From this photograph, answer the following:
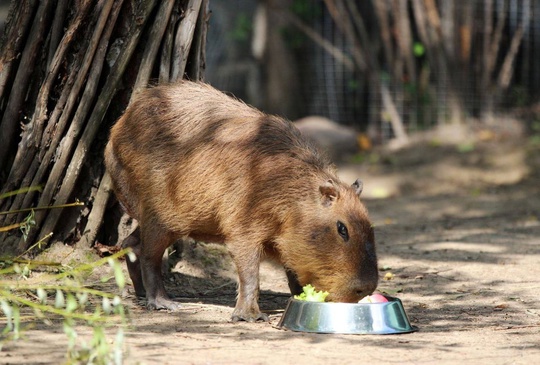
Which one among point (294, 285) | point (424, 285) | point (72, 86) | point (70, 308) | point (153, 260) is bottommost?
point (424, 285)

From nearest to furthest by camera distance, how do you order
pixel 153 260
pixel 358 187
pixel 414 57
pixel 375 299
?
pixel 375 299
pixel 358 187
pixel 153 260
pixel 414 57

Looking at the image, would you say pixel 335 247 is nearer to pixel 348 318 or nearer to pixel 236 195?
pixel 348 318

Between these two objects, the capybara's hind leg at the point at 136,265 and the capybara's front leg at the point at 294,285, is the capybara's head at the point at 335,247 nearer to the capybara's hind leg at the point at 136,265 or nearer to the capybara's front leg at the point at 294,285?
the capybara's front leg at the point at 294,285

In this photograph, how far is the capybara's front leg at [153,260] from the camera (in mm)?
5441

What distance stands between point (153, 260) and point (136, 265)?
0.32 metres

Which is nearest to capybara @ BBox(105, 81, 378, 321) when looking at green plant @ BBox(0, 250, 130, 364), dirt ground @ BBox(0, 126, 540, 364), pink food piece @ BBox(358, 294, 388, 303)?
pink food piece @ BBox(358, 294, 388, 303)

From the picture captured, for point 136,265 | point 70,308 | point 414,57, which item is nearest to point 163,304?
point 136,265

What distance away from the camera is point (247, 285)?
512 cm

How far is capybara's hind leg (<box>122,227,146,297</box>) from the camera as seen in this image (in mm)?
5792

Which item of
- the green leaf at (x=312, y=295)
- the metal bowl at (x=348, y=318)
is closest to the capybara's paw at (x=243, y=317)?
the green leaf at (x=312, y=295)

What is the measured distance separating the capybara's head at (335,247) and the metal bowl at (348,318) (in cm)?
19

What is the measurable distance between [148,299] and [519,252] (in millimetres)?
3264

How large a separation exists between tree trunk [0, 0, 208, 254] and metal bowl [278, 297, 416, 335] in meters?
2.04

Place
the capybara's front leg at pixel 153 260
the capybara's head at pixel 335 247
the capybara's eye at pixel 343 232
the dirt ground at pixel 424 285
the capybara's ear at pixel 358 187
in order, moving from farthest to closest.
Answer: the capybara's front leg at pixel 153 260
the capybara's ear at pixel 358 187
the capybara's eye at pixel 343 232
the capybara's head at pixel 335 247
the dirt ground at pixel 424 285
